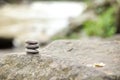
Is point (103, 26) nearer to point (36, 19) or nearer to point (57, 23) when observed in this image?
point (57, 23)

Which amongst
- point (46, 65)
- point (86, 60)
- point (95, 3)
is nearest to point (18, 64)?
point (46, 65)

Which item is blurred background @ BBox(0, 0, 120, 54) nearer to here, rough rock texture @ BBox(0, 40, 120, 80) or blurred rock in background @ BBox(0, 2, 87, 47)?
blurred rock in background @ BBox(0, 2, 87, 47)

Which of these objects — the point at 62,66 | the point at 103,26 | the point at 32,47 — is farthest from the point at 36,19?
the point at 62,66

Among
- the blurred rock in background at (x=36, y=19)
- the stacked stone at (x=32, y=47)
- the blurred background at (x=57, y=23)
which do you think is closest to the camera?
the stacked stone at (x=32, y=47)

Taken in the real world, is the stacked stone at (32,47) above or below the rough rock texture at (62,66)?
above

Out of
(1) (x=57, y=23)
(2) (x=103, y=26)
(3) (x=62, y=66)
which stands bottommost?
(1) (x=57, y=23)

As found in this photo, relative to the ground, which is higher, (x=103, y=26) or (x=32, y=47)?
(x=32, y=47)

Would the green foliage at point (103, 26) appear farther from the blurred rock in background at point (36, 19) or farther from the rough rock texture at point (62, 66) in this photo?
the rough rock texture at point (62, 66)

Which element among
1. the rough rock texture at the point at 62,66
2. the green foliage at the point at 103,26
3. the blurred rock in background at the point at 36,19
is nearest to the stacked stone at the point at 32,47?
the rough rock texture at the point at 62,66

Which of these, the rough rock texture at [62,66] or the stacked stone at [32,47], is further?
the stacked stone at [32,47]
